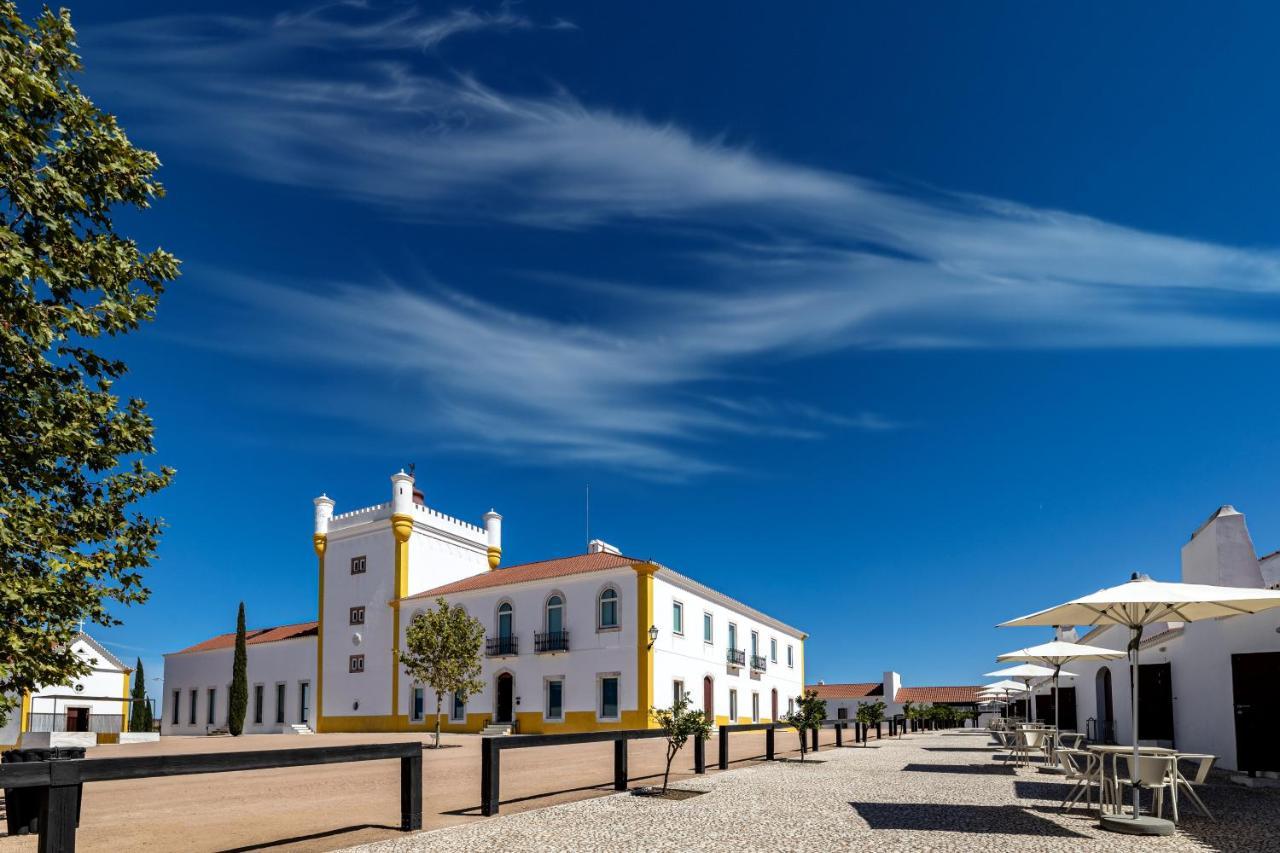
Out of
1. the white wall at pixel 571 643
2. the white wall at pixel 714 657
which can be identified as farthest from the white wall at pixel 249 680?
the white wall at pixel 714 657

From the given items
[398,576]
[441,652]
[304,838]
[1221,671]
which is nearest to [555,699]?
[441,652]

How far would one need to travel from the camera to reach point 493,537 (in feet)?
140

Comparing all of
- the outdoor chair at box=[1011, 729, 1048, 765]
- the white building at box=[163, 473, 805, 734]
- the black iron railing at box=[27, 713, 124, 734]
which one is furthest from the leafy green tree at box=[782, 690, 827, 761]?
the black iron railing at box=[27, 713, 124, 734]

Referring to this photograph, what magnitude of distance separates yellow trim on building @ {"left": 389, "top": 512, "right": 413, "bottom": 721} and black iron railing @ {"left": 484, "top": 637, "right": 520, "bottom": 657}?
171 inches

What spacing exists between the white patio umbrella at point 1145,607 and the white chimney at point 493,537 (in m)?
34.3

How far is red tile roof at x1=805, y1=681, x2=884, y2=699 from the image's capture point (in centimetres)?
7399

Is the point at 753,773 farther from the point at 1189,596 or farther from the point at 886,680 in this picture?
the point at 886,680

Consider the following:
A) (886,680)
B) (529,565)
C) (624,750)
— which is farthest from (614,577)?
(886,680)

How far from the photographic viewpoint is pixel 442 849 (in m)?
7.09

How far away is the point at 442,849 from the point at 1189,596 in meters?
6.85

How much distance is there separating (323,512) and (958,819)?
121 ft

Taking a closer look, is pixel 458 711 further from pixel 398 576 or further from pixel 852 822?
pixel 852 822

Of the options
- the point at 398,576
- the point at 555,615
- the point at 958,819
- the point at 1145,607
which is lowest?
the point at 958,819

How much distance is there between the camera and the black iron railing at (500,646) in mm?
33781
